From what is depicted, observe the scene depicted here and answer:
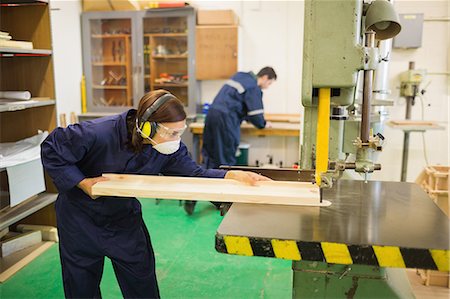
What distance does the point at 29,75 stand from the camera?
124 inches

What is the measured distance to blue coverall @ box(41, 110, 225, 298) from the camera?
1.71m

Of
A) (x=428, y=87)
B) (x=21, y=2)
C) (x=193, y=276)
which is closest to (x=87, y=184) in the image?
(x=193, y=276)

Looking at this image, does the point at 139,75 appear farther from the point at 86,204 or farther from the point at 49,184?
the point at 86,204

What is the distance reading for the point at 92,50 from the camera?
16.5ft

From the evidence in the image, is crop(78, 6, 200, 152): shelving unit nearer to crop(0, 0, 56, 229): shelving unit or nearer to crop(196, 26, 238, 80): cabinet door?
crop(196, 26, 238, 80): cabinet door

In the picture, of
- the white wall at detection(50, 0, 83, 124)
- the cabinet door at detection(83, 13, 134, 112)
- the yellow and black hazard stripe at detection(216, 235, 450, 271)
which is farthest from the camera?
the cabinet door at detection(83, 13, 134, 112)

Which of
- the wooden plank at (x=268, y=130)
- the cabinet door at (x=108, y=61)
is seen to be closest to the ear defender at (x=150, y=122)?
the wooden plank at (x=268, y=130)

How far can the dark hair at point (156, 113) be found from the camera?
1707 millimetres

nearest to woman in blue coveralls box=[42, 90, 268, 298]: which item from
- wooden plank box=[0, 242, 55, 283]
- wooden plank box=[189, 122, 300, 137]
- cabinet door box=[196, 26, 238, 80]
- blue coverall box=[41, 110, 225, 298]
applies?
blue coverall box=[41, 110, 225, 298]

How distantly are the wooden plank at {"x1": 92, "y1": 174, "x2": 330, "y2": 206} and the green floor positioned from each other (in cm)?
101

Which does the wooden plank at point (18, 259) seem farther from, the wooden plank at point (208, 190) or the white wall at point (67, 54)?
the white wall at point (67, 54)

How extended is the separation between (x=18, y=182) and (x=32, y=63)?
0.95 metres

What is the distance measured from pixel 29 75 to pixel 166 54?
1.99 meters

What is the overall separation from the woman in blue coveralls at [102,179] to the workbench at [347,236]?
406 mm
